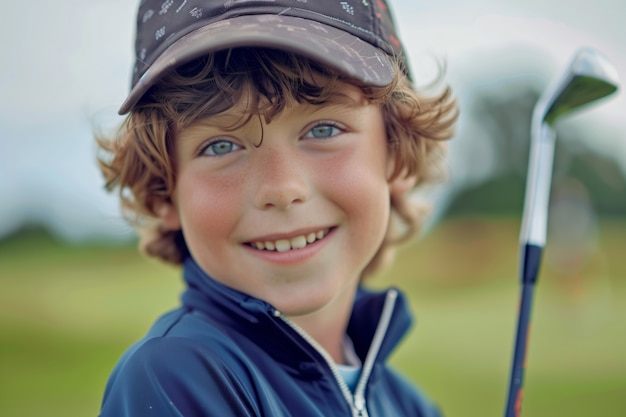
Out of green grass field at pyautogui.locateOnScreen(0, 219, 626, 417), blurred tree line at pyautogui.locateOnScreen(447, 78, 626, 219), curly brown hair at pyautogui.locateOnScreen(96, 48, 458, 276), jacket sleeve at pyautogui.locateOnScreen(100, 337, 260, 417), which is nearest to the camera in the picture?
jacket sleeve at pyautogui.locateOnScreen(100, 337, 260, 417)

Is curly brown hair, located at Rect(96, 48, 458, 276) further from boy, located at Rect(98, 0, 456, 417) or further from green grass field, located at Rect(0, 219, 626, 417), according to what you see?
green grass field, located at Rect(0, 219, 626, 417)

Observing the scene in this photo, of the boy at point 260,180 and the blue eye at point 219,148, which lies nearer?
the boy at point 260,180

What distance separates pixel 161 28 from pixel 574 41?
343 centimetres

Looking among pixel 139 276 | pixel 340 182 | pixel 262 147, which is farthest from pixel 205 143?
pixel 139 276

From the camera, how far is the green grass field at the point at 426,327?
3652mm

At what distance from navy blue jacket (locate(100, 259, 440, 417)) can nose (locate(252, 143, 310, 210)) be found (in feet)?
0.52

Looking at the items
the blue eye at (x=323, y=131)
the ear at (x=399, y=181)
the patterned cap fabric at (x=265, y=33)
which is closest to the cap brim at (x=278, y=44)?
the patterned cap fabric at (x=265, y=33)

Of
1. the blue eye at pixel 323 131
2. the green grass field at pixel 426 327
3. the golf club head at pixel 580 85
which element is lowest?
the green grass field at pixel 426 327

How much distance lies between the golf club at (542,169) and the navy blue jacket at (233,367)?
0.23 metres

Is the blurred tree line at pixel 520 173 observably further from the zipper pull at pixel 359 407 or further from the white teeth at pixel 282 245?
the white teeth at pixel 282 245

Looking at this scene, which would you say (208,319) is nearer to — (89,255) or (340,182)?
(340,182)

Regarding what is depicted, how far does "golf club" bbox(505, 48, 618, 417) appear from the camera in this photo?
4.11ft

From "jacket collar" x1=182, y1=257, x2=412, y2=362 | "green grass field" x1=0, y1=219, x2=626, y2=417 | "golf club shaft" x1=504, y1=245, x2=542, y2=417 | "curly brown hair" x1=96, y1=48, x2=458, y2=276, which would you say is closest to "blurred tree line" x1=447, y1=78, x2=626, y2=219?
"green grass field" x1=0, y1=219, x2=626, y2=417

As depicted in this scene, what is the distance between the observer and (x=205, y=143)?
3.68ft
